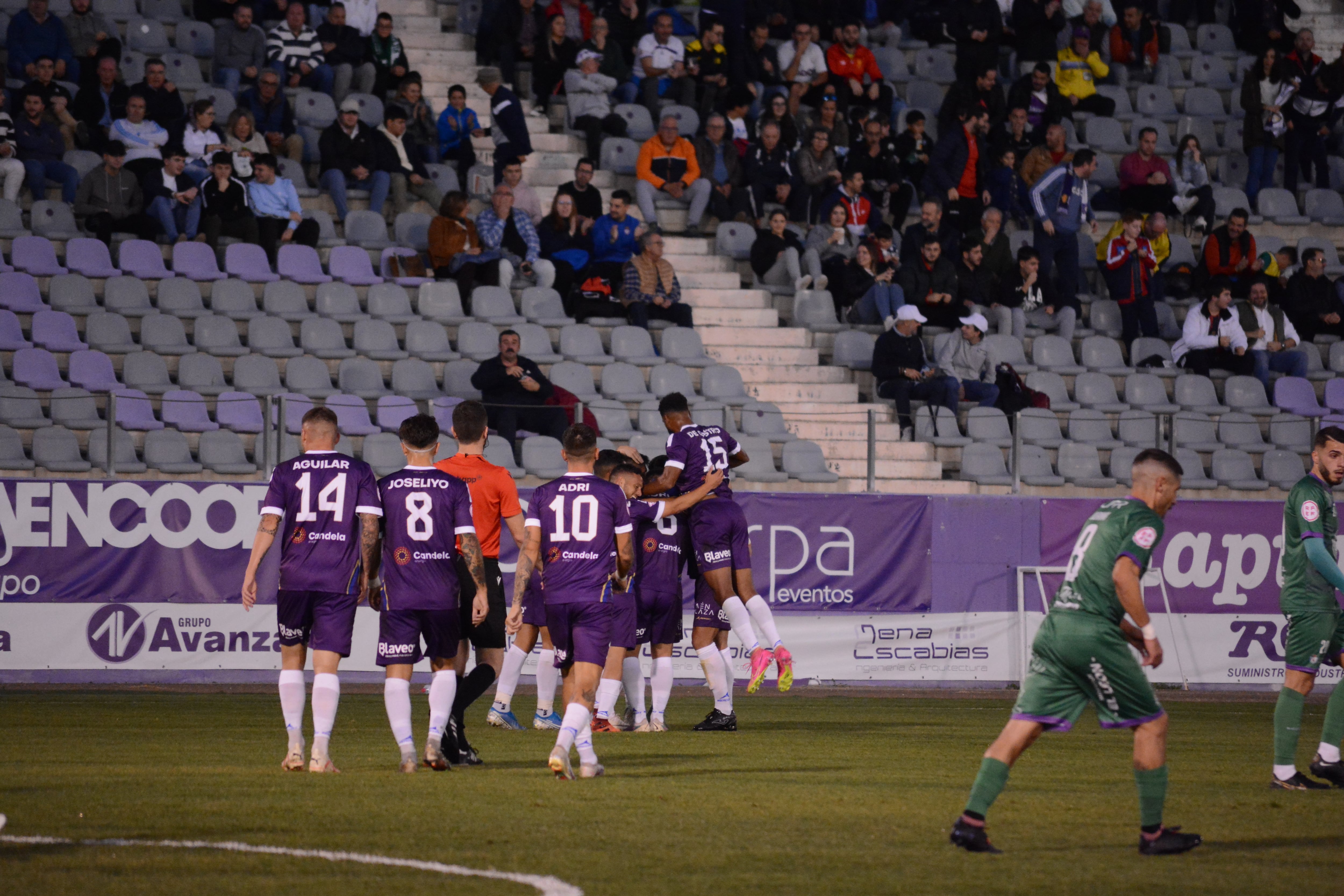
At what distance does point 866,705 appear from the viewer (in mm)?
16516

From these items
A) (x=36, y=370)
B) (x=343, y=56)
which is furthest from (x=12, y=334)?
(x=343, y=56)

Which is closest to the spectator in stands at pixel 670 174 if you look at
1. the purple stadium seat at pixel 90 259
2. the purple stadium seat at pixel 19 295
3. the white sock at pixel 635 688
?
the purple stadium seat at pixel 90 259

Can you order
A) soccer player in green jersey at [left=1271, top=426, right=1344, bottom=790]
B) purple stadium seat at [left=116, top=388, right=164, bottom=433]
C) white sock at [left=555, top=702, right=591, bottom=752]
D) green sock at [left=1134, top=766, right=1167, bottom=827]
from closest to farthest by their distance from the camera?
green sock at [left=1134, top=766, right=1167, bottom=827]
white sock at [left=555, top=702, right=591, bottom=752]
soccer player in green jersey at [left=1271, top=426, right=1344, bottom=790]
purple stadium seat at [left=116, top=388, right=164, bottom=433]

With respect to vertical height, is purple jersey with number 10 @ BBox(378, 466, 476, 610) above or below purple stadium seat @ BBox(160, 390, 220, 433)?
below

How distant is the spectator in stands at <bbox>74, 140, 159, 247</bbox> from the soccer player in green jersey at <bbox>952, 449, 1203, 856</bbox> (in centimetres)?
1531

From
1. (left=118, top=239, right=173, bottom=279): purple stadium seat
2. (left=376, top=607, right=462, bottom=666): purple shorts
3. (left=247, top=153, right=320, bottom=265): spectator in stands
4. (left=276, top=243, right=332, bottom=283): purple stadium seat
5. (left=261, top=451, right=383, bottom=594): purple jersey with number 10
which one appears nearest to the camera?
(left=376, top=607, right=462, bottom=666): purple shorts

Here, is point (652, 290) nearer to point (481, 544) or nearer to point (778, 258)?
point (778, 258)

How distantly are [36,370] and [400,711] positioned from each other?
9871 mm

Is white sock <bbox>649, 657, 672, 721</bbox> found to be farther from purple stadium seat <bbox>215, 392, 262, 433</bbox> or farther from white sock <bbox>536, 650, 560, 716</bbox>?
purple stadium seat <bbox>215, 392, 262, 433</bbox>

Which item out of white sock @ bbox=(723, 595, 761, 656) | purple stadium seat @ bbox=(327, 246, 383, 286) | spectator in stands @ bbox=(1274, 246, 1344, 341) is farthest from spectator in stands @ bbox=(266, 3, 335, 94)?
spectator in stands @ bbox=(1274, 246, 1344, 341)

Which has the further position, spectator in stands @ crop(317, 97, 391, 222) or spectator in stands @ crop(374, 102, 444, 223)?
spectator in stands @ crop(374, 102, 444, 223)

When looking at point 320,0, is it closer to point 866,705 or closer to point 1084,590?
point 866,705

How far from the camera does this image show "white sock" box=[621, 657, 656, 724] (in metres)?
13.3

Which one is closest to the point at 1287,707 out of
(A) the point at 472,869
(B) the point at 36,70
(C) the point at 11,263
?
(A) the point at 472,869
